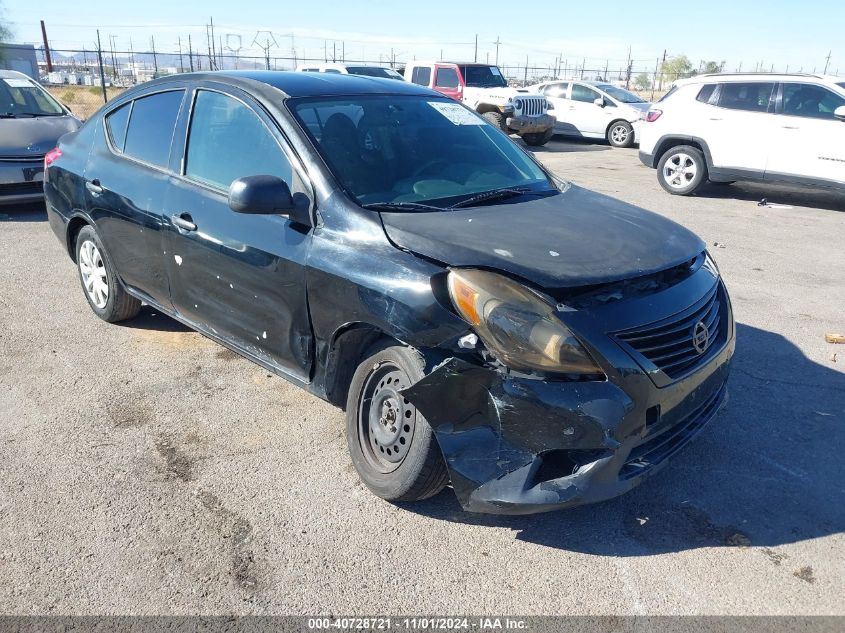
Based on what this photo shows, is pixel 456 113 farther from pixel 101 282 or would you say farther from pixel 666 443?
pixel 101 282

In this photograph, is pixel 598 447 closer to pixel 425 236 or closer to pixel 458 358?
pixel 458 358

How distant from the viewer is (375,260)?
2.96 metres

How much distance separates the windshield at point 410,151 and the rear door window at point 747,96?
7.54 m

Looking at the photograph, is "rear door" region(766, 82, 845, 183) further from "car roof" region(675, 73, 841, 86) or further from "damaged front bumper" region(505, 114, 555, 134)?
"damaged front bumper" region(505, 114, 555, 134)

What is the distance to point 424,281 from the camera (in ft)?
9.06

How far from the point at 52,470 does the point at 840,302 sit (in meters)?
6.01

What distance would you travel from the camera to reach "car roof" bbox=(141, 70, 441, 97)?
3820 millimetres

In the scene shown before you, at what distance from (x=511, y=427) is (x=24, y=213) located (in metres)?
8.84

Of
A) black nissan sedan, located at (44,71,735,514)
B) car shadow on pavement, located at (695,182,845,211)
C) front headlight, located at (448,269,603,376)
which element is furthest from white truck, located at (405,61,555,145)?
front headlight, located at (448,269,603,376)

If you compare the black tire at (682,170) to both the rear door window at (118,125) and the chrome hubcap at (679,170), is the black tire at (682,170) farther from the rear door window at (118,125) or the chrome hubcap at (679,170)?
the rear door window at (118,125)

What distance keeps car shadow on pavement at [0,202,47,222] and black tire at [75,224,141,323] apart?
13.9ft

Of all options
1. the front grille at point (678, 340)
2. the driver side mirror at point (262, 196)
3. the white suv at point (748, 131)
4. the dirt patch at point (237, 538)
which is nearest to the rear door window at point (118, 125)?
the driver side mirror at point (262, 196)

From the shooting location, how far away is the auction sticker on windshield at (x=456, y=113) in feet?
13.7

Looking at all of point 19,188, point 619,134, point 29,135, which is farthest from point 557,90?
point 19,188
